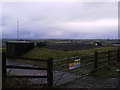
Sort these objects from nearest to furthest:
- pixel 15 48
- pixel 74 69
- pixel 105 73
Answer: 1. pixel 105 73
2. pixel 74 69
3. pixel 15 48

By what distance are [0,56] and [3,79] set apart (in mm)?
→ 813

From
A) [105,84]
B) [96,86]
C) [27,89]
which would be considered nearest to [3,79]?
[27,89]

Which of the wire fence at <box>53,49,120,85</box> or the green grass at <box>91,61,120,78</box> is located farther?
the green grass at <box>91,61,120,78</box>

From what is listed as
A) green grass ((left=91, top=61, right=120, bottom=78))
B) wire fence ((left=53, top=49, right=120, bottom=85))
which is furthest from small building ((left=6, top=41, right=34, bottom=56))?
green grass ((left=91, top=61, right=120, bottom=78))

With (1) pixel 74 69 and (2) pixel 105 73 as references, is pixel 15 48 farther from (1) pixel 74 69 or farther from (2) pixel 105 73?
(2) pixel 105 73

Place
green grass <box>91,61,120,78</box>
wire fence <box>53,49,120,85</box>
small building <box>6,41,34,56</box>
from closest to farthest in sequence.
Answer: wire fence <box>53,49,120,85</box>, green grass <box>91,61,120,78</box>, small building <box>6,41,34,56</box>

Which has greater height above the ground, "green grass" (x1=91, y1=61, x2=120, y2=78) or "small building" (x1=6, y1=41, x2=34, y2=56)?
"small building" (x1=6, y1=41, x2=34, y2=56)

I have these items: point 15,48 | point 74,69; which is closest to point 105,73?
point 74,69

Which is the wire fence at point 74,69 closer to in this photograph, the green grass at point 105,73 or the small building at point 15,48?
the green grass at point 105,73

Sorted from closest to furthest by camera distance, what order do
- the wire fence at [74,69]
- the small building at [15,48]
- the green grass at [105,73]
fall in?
the wire fence at [74,69] < the green grass at [105,73] < the small building at [15,48]

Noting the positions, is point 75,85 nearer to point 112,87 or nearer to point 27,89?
point 112,87

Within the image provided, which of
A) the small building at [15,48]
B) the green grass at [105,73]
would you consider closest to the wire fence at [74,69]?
the green grass at [105,73]

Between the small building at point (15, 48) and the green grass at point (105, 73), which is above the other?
the small building at point (15, 48)

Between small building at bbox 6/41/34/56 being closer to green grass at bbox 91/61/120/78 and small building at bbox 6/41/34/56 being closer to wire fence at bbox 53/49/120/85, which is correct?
wire fence at bbox 53/49/120/85
